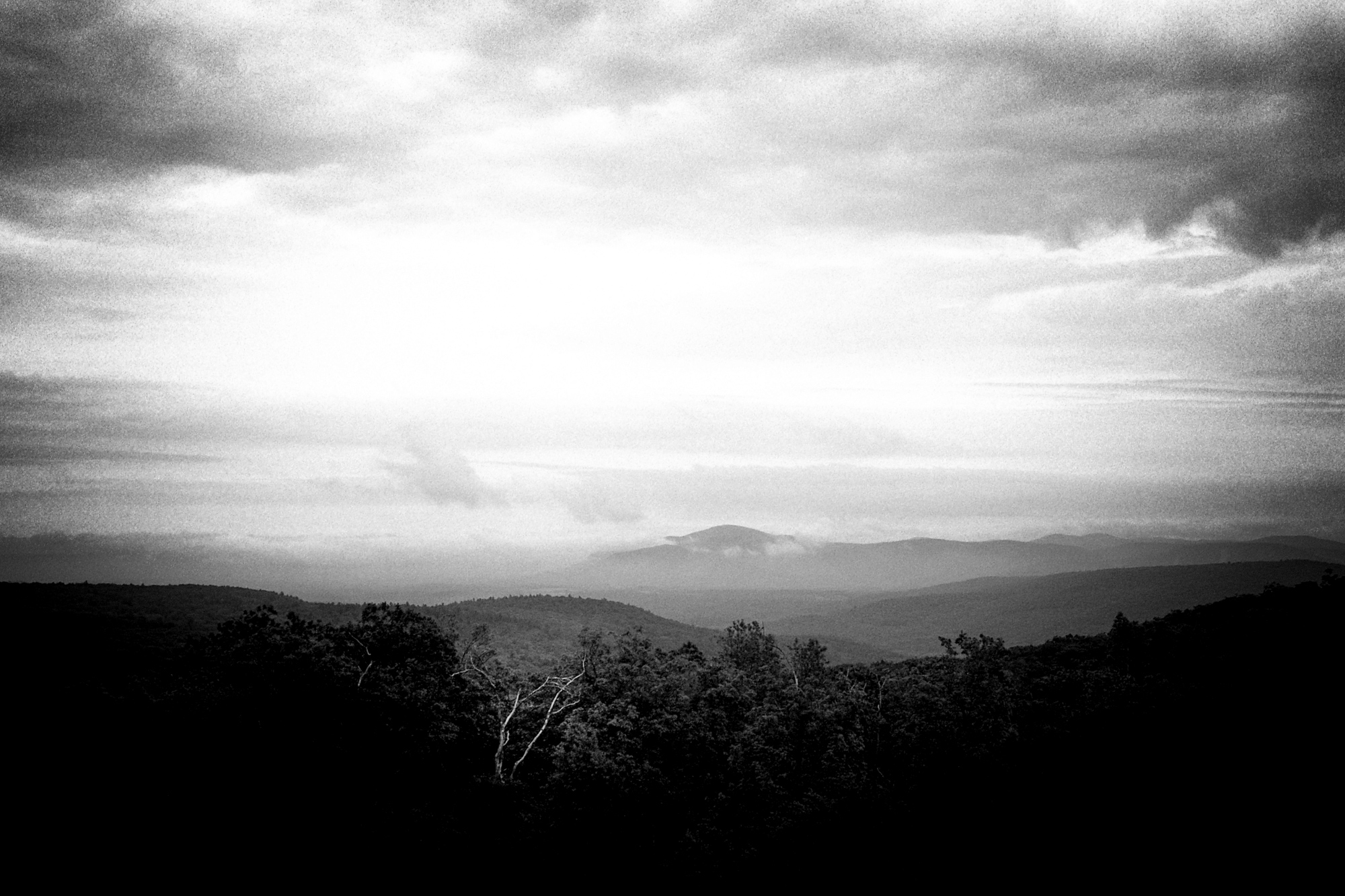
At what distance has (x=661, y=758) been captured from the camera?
45.1m

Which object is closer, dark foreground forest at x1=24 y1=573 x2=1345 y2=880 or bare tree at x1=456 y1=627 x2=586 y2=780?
dark foreground forest at x1=24 y1=573 x2=1345 y2=880

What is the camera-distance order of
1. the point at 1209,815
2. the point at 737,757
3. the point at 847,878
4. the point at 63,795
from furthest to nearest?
1. the point at 737,757
2. the point at 847,878
3. the point at 63,795
4. the point at 1209,815

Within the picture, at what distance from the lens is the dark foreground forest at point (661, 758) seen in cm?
3084

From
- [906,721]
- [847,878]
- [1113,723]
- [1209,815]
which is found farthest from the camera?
[906,721]

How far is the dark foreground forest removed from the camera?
30844mm

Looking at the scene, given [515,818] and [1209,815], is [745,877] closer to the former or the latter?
[515,818]

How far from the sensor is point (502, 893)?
114ft

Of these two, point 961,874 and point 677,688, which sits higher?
point 677,688

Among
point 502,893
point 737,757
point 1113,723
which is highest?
point 1113,723

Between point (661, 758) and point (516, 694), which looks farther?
point (516, 694)

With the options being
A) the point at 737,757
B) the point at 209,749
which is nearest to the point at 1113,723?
the point at 737,757

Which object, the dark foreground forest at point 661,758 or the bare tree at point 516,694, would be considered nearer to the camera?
the dark foreground forest at point 661,758

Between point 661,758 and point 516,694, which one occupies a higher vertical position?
point 516,694

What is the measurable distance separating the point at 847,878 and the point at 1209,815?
1285cm
